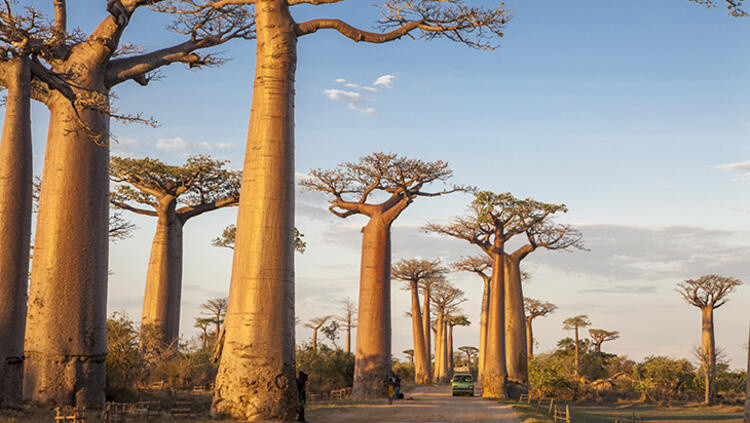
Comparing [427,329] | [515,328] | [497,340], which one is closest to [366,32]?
[497,340]

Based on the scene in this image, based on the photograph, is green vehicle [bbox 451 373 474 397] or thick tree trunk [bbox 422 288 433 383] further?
thick tree trunk [bbox 422 288 433 383]

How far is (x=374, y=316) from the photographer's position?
88.6ft

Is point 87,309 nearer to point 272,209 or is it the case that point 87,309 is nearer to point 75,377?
point 75,377

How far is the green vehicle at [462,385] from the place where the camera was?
2906 centimetres

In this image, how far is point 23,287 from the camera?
1388 cm

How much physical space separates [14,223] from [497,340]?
22.7 meters

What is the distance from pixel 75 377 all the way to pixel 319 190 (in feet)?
48.9

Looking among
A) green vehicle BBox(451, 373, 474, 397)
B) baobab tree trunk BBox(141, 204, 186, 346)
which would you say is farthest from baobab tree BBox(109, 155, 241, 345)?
green vehicle BBox(451, 373, 474, 397)

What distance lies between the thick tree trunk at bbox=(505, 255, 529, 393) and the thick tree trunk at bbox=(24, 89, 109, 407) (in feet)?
73.6

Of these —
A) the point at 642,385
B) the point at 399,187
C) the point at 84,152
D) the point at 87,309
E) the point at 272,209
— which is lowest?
the point at 642,385

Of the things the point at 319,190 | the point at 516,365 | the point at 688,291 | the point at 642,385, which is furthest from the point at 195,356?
the point at 688,291

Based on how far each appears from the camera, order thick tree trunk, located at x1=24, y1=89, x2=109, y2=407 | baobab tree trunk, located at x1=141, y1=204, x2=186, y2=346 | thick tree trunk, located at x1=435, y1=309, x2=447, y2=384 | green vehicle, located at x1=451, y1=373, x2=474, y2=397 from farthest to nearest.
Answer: thick tree trunk, located at x1=435, y1=309, x2=447, y2=384 < green vehicle, located at x1=451, y1=373, x2=474, y2=397 < baobab tree trunk, located at x1=141, y1=204, x2=186, y2=346 < thick tree trunk, located at x1=24, y1=89, x2=109, y2=407

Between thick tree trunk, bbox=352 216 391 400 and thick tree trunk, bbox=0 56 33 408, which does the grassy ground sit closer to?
thick tree trunk, bbox=352 216 391 400

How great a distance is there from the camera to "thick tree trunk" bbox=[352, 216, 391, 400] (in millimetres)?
26625
